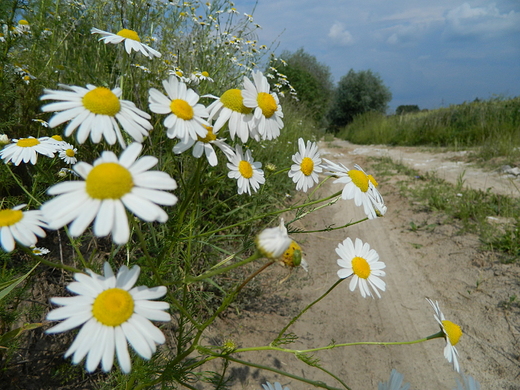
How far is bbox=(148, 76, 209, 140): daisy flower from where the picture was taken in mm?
738

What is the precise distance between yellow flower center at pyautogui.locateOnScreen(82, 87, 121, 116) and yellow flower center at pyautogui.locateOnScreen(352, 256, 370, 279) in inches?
34.4

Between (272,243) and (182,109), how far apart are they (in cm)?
40

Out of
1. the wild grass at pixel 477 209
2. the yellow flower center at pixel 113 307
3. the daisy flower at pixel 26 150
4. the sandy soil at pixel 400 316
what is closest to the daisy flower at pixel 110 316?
the yellow flower center at pixel 113 307

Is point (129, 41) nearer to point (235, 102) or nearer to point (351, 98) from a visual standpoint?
point (235, 102)

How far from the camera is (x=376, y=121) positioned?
476 inches

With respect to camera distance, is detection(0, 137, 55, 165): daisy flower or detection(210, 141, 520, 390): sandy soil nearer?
detection(0, 137, 55, 165): daisy flower

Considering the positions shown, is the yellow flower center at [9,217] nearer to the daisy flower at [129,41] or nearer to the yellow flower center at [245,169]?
the daisy flower at [129,41]

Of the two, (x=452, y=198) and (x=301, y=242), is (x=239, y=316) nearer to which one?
(x=301, y=242)

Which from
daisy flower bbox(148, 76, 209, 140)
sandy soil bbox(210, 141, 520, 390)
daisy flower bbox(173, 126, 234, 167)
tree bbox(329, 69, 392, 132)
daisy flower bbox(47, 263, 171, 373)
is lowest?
sandy soil bbox(210, 141, 520, 390)

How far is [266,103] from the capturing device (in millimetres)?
930

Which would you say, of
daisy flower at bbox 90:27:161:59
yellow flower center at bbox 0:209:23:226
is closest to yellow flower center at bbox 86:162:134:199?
yellow flower center at bbox 0:209:23:226

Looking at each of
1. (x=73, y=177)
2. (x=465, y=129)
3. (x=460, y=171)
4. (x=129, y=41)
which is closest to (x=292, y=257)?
(x=129, y=41)

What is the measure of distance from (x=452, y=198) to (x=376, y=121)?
9296 millimetres

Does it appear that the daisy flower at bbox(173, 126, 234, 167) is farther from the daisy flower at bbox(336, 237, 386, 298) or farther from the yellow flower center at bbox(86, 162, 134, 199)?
the daisy flower at bbox(336, 237, 386, 298)
